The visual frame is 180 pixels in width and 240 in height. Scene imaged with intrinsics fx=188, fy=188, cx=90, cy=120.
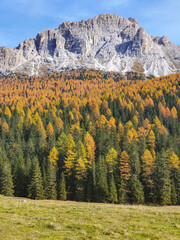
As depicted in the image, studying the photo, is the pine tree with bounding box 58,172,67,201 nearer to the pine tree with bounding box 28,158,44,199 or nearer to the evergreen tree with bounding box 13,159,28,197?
the pine tree with bounding box 28,158,44,199

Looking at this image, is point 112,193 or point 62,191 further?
point 62,191

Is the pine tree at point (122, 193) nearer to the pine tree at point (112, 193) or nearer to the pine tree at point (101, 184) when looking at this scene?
the pine tree at point (112, 193)

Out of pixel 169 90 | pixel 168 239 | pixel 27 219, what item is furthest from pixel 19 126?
pixel 169 90

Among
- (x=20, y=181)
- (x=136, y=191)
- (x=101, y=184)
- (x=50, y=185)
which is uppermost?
(x=20, y=181)

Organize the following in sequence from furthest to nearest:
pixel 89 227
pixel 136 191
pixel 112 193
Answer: pixel 112 193 < pixel 136 191 < pixel 89 227

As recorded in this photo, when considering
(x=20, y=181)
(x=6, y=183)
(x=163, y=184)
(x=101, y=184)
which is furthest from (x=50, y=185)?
(x=163, y=184)

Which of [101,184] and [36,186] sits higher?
[101,184]

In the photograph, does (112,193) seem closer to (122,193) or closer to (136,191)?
(122,193)

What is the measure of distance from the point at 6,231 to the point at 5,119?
105 meters

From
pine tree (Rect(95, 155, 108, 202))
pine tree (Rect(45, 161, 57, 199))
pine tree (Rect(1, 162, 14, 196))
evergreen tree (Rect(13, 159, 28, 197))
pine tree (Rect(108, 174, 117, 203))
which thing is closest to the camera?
pine tree (Rect(108, 174, 117, 203))

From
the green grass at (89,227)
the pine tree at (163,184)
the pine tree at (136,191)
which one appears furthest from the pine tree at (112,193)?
the green grass at (89,227)

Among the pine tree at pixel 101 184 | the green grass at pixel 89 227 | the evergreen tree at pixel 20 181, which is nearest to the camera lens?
the green grass at pixel 89 227

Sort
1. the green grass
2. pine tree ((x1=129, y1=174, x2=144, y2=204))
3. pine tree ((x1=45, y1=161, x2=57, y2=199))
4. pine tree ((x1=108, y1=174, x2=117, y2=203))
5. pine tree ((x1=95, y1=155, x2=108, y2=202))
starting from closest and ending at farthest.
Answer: the green grass → pine tree ((x1=108, y1=174, x2=117, y2=203)) → pine tree ((x1=129, y1=174, x2=144, y2=204)) → pine tree ((x1=95, y1=155, x2=108, y2=202)) → pine tree ((x1=45, y1=161, x2=57, y2=199))

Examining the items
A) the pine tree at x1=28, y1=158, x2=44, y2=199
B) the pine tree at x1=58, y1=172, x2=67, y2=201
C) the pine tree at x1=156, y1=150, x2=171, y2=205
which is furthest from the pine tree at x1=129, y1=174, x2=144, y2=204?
the pine tree at x1=28, y1=158, x2=44, y2=199
